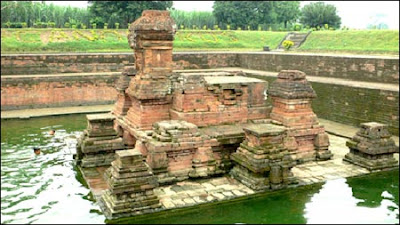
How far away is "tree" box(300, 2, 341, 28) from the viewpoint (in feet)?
102

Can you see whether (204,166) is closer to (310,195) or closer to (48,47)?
(310,195)

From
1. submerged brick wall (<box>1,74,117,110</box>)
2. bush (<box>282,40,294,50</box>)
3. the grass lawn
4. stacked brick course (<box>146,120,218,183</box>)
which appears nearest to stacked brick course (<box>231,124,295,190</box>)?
stacked brick course (<box>146,120,218,183</box>)

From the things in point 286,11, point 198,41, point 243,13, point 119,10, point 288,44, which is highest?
point 286,11

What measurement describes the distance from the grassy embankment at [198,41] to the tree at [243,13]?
664 centimetres

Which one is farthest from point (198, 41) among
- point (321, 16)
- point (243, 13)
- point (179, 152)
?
point (179, 152)

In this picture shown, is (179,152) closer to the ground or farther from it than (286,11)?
closer to the ground

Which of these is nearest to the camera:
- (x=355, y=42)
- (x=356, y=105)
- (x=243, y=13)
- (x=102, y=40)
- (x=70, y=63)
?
(x=356, y=105)

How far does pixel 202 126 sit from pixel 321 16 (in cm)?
2702

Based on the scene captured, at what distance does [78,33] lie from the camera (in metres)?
20.6

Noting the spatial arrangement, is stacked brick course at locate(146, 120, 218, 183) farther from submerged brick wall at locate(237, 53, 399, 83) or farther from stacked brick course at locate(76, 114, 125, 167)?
submerged brick wall at locate(237, 53, 399, 83)

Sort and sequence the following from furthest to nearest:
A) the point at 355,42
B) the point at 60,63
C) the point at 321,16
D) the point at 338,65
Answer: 1. the point at 321,16
2. the point at 355,42
3. the point at 60,63
4. the point at 338,65

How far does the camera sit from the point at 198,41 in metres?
22.6

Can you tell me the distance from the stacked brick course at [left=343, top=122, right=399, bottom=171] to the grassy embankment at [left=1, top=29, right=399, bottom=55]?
9963mm

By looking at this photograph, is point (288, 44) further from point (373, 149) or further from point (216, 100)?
point (216, 100)
